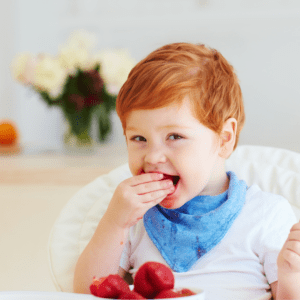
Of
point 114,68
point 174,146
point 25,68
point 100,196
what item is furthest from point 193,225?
point 25,68

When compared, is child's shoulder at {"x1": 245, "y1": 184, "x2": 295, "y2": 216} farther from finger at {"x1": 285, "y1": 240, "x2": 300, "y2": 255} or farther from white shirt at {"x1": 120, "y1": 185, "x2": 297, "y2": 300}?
finger at {"x1": 285, "y1": 240, "x2": 300, "y2": 255}

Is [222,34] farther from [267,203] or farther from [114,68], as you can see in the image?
[267,203]

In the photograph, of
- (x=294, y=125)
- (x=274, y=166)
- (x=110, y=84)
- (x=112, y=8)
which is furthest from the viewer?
(x=112, y=8)

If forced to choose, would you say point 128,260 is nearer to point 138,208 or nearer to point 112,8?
point 138,208

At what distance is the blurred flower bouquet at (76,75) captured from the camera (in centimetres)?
207

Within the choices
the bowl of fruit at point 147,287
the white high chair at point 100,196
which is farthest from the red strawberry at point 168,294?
the white high chair at point 100,196

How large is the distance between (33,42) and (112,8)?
21.3 inches

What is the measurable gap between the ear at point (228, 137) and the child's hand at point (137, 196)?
168 mm

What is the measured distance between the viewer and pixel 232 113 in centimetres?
93

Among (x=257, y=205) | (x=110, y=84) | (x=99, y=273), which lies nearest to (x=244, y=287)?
(x=257, y=205)

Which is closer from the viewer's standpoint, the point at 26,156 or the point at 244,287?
the point at 244,287

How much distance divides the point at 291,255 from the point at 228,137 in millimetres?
326

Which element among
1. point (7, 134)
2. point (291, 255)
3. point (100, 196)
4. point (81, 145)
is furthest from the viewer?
point (7, 134)

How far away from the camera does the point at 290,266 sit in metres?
0.70
